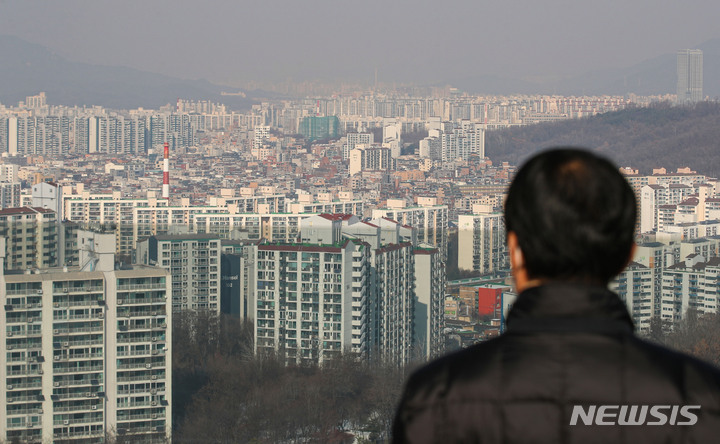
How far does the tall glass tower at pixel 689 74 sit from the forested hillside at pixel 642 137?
854cm

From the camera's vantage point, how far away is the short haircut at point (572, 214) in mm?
316

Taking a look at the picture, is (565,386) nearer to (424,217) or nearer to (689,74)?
(424,217)

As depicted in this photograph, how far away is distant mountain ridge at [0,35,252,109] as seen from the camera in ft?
113

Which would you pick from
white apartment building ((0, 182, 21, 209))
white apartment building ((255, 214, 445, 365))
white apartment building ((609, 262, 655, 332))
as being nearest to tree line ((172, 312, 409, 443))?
white apartment building ((255, 214, 445, 365))

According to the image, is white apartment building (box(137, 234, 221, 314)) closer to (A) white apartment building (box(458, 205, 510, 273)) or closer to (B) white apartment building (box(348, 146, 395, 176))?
(A) white apartment building (box(458, 205, 510, 273))

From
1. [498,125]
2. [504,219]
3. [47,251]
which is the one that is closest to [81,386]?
[47,251]

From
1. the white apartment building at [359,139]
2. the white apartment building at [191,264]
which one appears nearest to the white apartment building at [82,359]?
the white apartment building at [191,264]

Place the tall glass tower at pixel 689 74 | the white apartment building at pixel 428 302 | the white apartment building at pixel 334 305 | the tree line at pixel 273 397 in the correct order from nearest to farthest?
the tree line at pixel 273 397
the white apartment building at pixel 334 305
the white apartment building at pixel 428 302
the tall glass tower at pixel 689 74

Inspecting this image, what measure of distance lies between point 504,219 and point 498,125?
29.6m

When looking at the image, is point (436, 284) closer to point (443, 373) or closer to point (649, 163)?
point (443, 373)

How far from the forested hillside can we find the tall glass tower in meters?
8.54

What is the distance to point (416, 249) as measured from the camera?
6547mm

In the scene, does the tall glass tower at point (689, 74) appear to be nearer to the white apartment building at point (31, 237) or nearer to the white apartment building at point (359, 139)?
the white apartment building at point (359, 139)

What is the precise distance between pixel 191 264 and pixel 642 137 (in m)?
15.5
